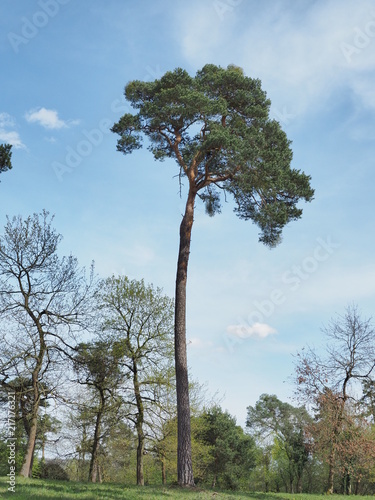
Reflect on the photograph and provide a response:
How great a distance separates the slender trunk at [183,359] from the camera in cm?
1530

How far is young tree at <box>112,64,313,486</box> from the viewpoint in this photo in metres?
17.8

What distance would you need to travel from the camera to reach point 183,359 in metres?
16.6

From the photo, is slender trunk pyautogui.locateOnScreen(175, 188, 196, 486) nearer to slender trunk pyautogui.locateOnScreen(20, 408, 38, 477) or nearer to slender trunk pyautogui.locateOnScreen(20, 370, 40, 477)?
slender trunk pyautogui.locateOnScreen(20, 370, 40, 477)

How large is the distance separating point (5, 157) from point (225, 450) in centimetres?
3492

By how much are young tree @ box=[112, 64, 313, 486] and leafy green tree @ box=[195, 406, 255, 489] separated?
85.1 ft

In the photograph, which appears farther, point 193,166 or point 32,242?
point 32,242

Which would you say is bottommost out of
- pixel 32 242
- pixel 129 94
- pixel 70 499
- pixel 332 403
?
pixel 70 499

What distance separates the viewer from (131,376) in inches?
1021

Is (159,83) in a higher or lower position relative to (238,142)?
higher

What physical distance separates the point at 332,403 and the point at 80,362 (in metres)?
16.9

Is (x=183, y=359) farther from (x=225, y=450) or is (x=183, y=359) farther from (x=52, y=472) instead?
(x=225, y=450)

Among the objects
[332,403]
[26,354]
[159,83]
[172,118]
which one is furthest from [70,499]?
[332,403]

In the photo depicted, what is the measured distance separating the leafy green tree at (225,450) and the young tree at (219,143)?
25952 millimetres

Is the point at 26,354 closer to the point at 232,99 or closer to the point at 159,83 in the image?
the point at 159,83
